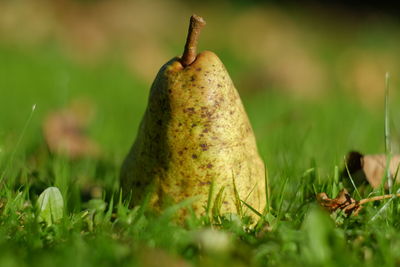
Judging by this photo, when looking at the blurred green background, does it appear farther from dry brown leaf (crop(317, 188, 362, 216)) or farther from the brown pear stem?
the brown pear stem

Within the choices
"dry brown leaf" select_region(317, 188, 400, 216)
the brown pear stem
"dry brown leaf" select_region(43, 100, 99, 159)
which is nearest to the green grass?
"dry brown leaf" select_region(317, 188, 400, 216)

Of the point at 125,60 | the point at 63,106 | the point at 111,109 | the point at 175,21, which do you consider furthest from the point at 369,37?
the point at 63,106

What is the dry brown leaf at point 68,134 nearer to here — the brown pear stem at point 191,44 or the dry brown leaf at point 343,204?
the brown pear stem at point 191,44

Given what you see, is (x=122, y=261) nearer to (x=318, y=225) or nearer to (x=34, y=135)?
(x=318, y=225)

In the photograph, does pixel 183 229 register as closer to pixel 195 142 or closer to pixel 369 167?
pixel 195 142

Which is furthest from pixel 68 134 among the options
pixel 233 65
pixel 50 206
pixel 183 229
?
pixel 233 65
